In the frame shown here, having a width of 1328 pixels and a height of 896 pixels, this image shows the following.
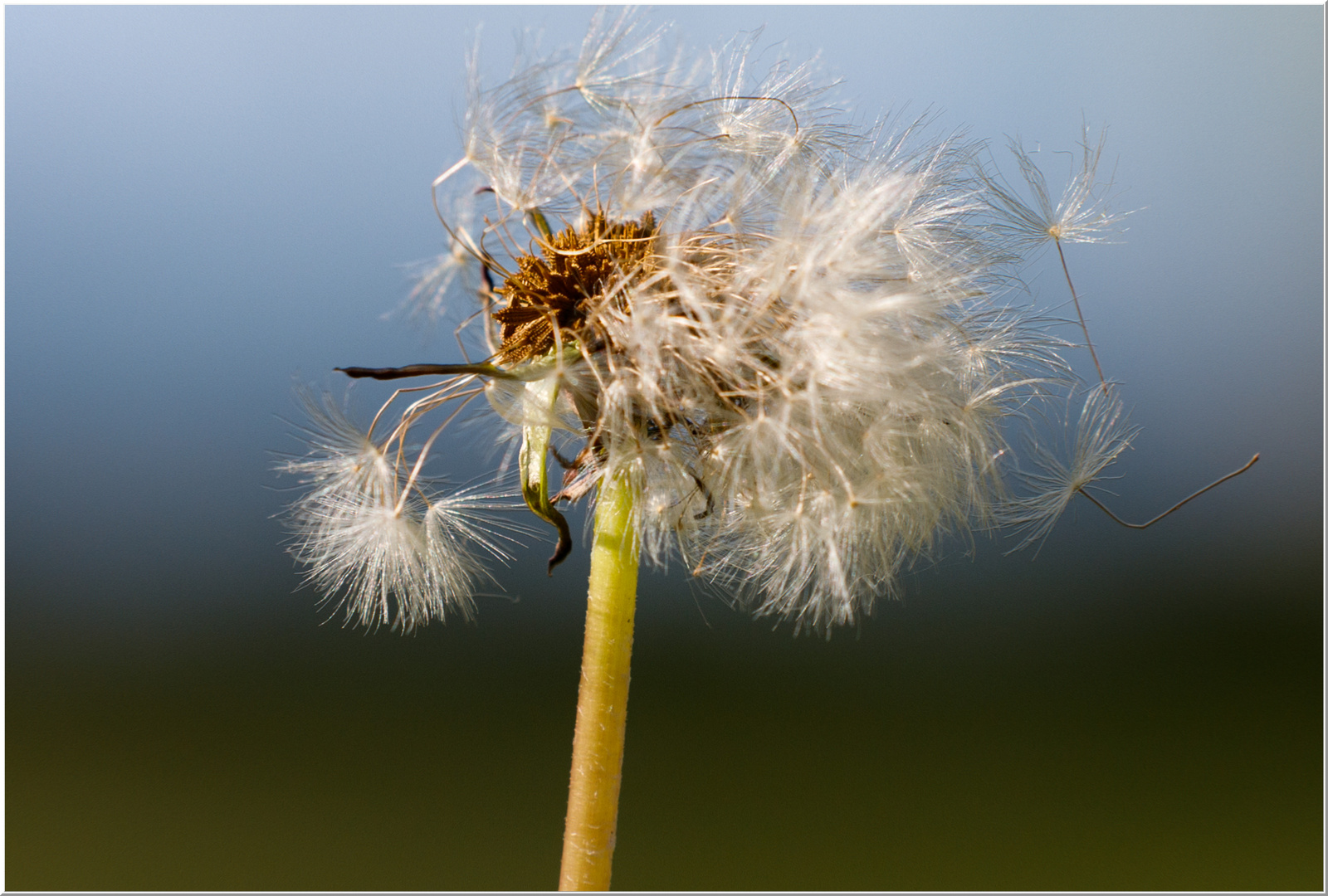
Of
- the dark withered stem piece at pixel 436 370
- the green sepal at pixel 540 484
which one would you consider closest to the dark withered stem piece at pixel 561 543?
the green sepal at pixel 540 484

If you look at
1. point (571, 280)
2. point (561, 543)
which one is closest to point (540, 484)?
point (561, 543)

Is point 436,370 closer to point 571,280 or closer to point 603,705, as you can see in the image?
point 571,280

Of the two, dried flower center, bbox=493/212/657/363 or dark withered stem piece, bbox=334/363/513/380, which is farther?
dried flower center, bbox=493/212/657/363

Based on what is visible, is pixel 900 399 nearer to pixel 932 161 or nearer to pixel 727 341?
pixel 727 341

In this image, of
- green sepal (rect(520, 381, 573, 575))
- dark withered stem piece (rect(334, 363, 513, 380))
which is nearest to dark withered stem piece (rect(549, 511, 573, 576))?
green sepal (rect(520, 381, 573, 575))

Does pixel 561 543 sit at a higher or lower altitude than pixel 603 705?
higher

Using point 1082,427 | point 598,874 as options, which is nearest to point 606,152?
point 1082,427

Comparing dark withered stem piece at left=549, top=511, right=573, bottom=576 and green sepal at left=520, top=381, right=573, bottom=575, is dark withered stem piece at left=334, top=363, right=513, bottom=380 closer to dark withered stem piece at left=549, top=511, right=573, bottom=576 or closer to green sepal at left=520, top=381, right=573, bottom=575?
green sepal at left=520, top=381, right=573, bottom=575
